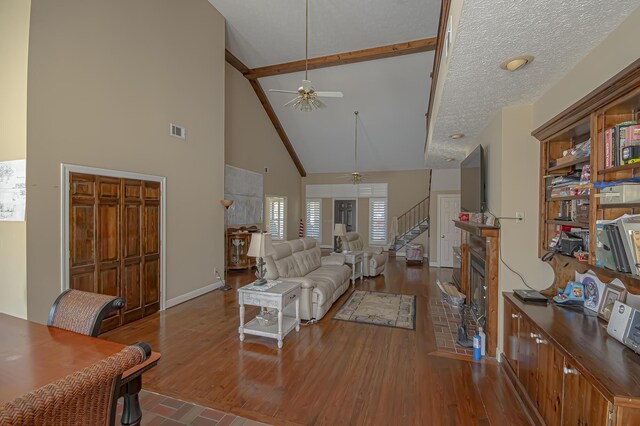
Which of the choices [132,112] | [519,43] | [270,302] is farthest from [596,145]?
[132,112]

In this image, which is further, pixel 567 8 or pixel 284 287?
pixel 284 287

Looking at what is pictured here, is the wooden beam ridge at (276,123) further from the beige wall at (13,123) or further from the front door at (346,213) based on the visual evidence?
the beige wall at (13,123)

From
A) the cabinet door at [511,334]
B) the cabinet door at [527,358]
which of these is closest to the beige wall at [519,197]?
the cabinet door at [511,334]

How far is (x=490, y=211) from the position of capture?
342cm

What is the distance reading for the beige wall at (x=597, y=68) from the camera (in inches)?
63.7

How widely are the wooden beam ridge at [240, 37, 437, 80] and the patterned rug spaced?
5173 mm

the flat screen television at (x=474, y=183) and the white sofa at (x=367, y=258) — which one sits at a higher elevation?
the flat screen television at (x=474, y=183)

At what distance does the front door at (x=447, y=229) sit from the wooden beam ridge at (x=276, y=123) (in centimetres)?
537

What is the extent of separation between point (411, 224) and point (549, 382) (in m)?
8.94

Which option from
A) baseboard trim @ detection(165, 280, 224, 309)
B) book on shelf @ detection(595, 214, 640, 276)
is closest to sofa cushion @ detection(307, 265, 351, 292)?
baseboard trim @ detection(165, 280, 224, 309)

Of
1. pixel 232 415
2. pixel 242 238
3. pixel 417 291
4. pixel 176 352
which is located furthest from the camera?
pixel 242 238

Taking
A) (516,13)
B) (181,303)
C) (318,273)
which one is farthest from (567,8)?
(181,303)

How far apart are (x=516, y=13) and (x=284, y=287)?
3.25m

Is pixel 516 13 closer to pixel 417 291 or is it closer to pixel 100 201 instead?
pixel 100 201
